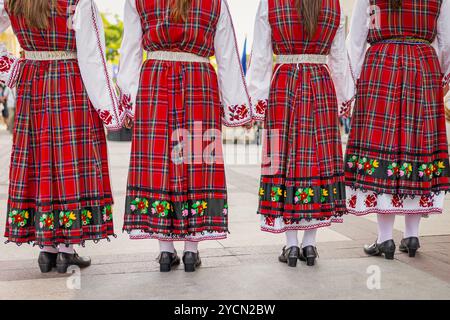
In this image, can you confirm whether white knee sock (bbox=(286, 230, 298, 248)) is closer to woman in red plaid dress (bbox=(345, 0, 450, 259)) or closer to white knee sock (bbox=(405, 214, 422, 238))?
woman in red plaid dress (bbox=(345, 0, 450, 259))

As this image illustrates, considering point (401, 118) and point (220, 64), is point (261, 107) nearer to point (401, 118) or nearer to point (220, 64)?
point (220, 64)

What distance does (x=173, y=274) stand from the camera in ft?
10.3

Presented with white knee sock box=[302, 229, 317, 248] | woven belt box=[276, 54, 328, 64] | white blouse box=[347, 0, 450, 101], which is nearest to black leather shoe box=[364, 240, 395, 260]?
white knee sock box=[302, 229, 317, 248]

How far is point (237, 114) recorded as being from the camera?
3.32 meters

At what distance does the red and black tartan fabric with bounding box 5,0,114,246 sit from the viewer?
3066 millimetres

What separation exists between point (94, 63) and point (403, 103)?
6.02 ft

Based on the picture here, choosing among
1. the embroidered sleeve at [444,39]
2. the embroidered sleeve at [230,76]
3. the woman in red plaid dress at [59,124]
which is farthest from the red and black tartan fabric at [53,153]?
the embroidered sleeve at [444,39]

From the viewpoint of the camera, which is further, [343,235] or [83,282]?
[343,235]

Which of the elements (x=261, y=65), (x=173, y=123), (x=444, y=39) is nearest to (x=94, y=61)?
(x=173, y=123)

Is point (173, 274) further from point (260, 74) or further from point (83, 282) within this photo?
point (260, 74)

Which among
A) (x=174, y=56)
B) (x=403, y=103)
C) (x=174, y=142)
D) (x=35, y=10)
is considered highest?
(x=35, y=10)
